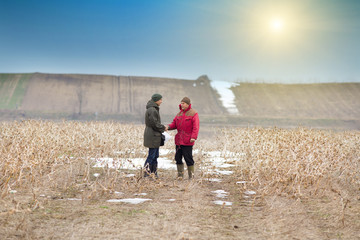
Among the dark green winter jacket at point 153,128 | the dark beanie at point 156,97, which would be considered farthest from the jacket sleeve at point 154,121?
the dark beanie at point 156,97

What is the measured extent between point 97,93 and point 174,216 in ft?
119

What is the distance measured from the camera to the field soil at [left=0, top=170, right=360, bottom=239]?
4.37 meters

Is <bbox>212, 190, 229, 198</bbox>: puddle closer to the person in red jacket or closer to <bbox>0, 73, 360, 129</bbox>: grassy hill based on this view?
the person in red jacket

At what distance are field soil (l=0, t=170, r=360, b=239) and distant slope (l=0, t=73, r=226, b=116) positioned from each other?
89.3ft

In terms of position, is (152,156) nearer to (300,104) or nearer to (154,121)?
(154,121)


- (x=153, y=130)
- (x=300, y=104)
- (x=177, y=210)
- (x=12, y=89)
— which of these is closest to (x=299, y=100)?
(x=300, y=104)

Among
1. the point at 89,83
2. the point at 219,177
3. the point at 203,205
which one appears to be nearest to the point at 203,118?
the point at 89,83

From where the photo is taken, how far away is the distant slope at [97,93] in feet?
116

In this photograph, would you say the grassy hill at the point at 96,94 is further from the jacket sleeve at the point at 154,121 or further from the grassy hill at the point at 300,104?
the jacket sleeve at the point at 154,121

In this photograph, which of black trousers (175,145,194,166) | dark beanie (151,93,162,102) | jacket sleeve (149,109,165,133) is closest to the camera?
jacket sleeve (149,109,165,133)

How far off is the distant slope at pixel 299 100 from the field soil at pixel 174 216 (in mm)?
28540

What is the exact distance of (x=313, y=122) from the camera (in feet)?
104

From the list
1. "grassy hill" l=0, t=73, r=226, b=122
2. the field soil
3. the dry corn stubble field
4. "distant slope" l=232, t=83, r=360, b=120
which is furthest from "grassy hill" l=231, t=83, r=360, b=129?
the field soil

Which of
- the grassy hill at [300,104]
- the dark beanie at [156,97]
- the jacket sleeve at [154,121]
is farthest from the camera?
the grassy hill at [300,104]
